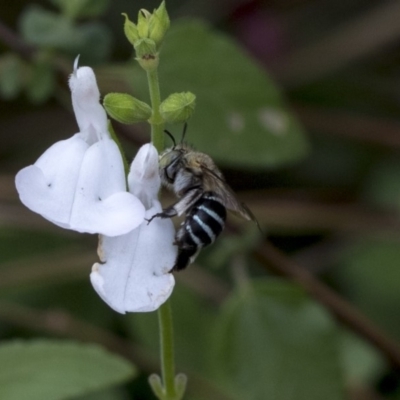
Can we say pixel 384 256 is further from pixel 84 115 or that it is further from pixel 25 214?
pixel 84 115

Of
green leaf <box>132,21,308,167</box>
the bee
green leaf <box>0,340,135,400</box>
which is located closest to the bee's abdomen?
the bee

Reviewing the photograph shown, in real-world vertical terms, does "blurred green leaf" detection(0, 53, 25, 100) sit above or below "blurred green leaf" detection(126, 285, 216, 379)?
above

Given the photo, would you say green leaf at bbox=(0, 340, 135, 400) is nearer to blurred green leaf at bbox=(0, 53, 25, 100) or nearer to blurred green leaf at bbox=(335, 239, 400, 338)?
blurred green leaf at bbox=(0, 53, 25, 100)

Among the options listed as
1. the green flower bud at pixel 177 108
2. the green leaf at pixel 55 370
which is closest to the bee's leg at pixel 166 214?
the green flower bud at pixel 177 108

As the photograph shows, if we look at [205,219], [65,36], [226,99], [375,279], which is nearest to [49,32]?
[65,36]

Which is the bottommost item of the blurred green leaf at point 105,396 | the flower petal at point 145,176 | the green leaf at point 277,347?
the blurred green leaf at point 105,396

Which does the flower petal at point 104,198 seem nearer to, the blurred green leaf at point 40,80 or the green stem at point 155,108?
the green stem at point 155,108
